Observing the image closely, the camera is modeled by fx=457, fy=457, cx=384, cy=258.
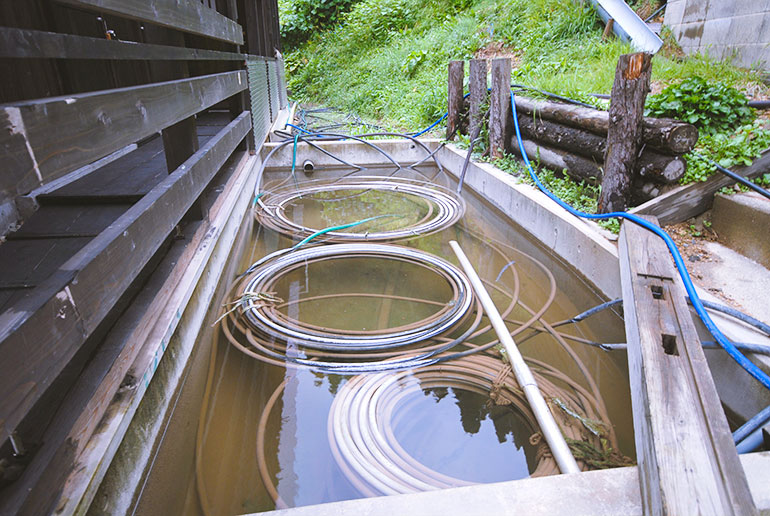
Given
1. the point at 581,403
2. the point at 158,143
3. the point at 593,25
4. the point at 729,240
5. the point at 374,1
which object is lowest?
the point at 581,403

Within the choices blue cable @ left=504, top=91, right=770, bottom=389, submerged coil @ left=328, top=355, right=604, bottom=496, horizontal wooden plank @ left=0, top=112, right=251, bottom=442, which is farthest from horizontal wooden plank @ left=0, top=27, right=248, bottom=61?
blue cable @ left=504, top=91, right=770, bottom=389

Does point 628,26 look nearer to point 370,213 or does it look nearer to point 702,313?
point 370,213

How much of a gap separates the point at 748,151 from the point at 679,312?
187cm

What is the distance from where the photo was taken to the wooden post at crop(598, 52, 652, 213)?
3.06 meters

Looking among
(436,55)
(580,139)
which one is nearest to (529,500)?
(580,139)

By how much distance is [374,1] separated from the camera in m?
14.5

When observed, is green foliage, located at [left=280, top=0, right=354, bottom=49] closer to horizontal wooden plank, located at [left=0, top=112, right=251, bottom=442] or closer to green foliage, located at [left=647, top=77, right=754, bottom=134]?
green foliage, located at [left=647, top=77, right=754, bottom=134]

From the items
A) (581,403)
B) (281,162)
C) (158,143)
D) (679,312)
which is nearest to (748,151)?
(679,312)

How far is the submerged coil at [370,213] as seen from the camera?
13.5 feet

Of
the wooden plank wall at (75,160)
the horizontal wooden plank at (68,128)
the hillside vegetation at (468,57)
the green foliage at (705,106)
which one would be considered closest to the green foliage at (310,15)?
the hillside vegetation at (468,57)

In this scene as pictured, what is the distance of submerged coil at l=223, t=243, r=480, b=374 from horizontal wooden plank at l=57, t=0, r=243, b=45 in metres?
1.60

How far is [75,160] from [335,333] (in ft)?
5.44

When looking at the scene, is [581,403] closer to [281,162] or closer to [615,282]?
[615,282]

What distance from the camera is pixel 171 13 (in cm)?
227
